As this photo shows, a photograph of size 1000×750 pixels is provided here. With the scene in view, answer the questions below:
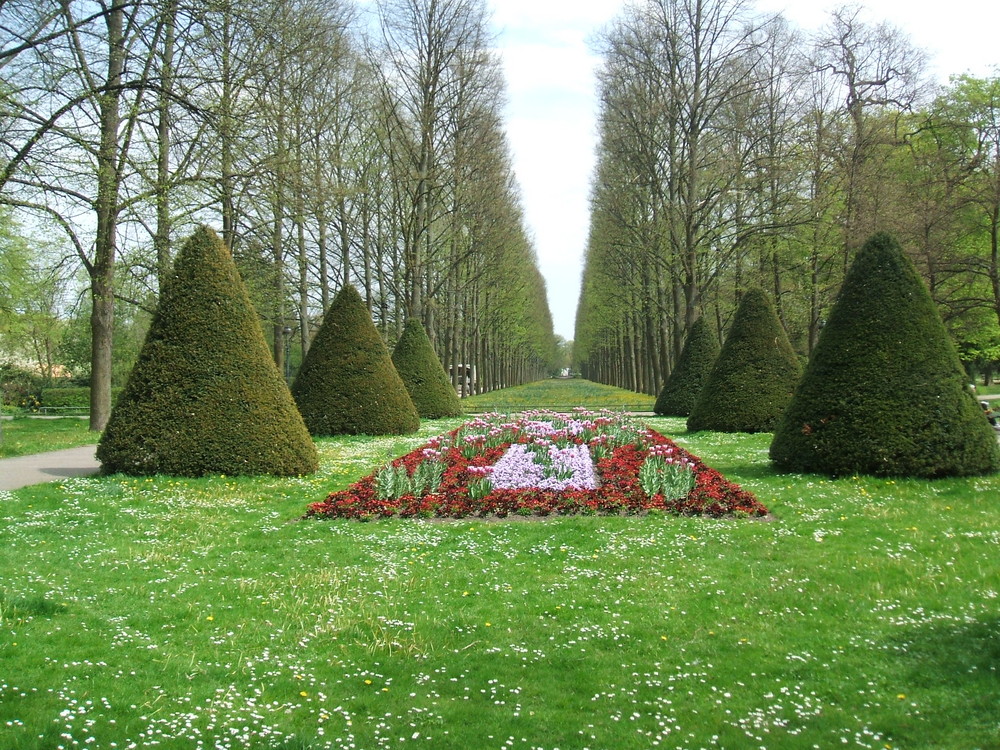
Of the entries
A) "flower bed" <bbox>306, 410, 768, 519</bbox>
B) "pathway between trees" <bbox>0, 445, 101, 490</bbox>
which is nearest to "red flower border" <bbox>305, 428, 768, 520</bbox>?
"flower bed" <bbox>306, 410, 768, 519</bbox>

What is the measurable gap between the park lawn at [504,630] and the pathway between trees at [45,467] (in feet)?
10.1

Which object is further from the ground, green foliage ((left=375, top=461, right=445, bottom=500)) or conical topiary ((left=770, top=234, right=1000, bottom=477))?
conical topiary ((left=770, top=234, right=1000, bottom=477))

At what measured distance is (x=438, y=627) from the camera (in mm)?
4918

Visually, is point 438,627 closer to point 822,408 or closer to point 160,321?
point 822,408

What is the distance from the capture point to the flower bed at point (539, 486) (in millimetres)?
8711

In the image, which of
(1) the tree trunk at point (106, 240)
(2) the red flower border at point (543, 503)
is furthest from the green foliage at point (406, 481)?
(1) the tree trunk at point (106, 240)

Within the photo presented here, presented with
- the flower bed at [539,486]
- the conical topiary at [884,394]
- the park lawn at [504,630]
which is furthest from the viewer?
the conical topiary at [884,394]

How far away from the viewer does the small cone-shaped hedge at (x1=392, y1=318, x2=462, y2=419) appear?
77.8 ft

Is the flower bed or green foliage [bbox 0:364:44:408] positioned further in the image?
green foliage [bbox 0:364:44:408]

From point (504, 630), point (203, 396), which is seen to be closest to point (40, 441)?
point (203, 396)

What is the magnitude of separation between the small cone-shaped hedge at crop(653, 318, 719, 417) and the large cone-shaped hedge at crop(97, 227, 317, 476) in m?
14.7

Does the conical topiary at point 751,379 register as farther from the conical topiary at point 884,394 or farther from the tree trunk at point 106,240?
the tree trunk at point 106,240

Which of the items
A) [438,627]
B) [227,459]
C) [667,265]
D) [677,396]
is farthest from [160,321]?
[667,265]

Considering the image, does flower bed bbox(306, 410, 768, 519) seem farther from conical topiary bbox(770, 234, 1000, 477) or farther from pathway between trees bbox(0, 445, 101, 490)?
pathway between trees bbox(0, 445, 101, 490)
